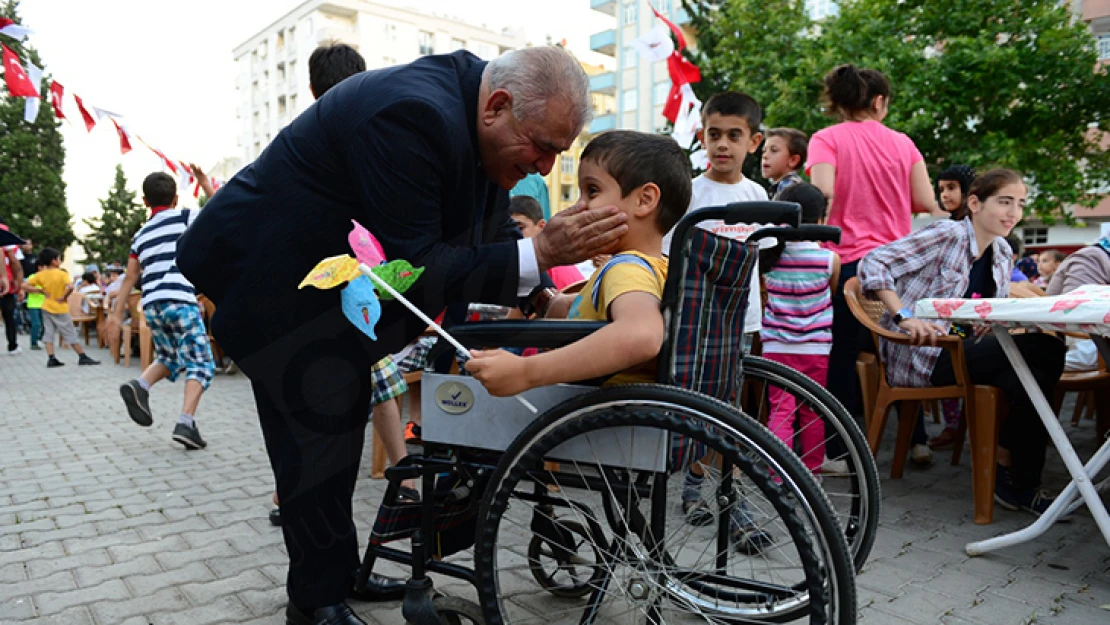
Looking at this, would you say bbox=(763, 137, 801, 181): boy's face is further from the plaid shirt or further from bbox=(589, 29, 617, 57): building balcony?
bbox=(589, 29, 617, 57): building balcony

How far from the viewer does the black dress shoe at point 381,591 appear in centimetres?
249

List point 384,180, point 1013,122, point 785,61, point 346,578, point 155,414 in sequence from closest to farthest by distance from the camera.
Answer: point 384,180, point 346,578, point 155,414, point 1013,122, point 785,61

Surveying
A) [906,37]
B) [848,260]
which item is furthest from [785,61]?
[848,260]

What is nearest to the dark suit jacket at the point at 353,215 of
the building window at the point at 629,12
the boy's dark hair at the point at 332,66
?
the boy's dark hair at the point at 332,66

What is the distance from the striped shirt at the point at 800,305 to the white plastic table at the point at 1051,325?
0.79 meters

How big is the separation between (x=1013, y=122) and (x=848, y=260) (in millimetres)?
15825

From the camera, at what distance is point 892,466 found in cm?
405

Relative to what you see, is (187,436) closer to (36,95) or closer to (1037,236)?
Result: (36,95)

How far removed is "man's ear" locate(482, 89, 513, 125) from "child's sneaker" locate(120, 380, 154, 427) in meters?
4.24

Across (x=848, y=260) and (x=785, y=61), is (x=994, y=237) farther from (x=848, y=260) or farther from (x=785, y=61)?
(x=785, y=61)

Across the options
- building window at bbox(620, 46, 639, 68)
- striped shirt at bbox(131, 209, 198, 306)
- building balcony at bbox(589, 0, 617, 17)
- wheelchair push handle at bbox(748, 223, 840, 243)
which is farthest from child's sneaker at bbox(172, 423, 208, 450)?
→ building balcony at bbox(589, 0, 617, 17)

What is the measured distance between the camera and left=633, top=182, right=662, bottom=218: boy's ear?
212 centimetres

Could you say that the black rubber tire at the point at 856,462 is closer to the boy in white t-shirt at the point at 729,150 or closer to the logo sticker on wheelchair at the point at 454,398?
the logo sticker on wheelchair at the point at 454,398

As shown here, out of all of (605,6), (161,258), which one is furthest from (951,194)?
(605,6)
